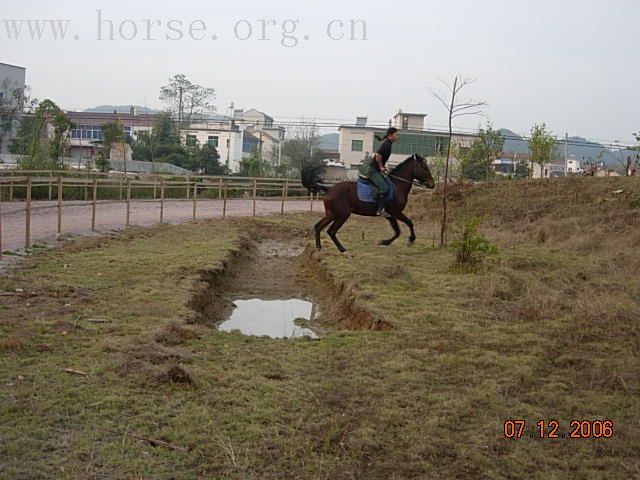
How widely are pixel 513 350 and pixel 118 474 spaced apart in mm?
4153

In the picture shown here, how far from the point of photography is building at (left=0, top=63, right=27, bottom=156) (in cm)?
4184

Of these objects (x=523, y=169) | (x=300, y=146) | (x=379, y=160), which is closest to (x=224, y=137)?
(x=300, y=146)

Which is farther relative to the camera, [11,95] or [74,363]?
[11,95]

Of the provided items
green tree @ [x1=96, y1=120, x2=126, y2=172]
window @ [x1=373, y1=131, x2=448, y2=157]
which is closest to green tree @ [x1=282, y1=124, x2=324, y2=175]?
window @ [x1=373, y1=131, x2=448, y2=157]

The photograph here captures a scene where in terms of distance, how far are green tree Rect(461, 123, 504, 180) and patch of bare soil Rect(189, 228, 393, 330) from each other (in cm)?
2171

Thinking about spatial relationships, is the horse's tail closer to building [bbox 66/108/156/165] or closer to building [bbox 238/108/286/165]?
building [bbox 238/108/286/165]

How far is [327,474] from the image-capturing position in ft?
13.1

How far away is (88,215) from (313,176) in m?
8.27

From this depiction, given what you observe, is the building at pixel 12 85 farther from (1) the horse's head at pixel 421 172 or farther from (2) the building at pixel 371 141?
(1) the horse's head at pixel 421 172

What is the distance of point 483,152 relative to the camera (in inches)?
1495

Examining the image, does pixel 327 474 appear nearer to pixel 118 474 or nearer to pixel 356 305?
pixel 118 474

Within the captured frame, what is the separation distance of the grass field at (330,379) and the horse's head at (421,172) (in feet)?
10.2

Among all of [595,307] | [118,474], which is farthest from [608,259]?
[118,474]
